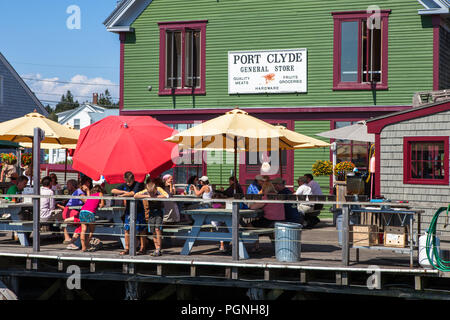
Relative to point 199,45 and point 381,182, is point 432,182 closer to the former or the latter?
point 381,182

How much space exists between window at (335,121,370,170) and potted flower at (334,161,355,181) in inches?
61.9

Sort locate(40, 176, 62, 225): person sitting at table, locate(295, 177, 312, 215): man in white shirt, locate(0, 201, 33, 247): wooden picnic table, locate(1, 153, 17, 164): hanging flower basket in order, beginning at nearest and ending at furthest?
locate(0, 201, 33, 247): wooden picnic table < locate(40, 176, 62, 225): person sitting at table < locate(295, 177, 312, 215): man in white shirt < locate(1, 153, 17, 164): hanging flower basket

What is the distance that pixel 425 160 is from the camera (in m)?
15.0

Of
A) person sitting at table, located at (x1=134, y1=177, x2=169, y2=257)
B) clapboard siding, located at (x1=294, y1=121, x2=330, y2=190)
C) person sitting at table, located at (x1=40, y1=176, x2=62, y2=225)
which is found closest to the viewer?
person sitting at table, located at (x1=134, y1=177, x2=169, y2=257)

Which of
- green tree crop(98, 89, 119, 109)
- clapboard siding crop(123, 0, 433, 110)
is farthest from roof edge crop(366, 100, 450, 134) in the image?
green tree crop(98, 89, 119, 109)

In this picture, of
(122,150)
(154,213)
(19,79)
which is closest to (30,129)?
(122,150)

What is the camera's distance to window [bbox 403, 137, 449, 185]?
14.7m

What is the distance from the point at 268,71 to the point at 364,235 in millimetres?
11237

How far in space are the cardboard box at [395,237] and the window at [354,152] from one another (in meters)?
9.48

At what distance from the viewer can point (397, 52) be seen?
20391 mm

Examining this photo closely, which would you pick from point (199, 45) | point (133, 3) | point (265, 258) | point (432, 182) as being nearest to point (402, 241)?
point (265, 258)

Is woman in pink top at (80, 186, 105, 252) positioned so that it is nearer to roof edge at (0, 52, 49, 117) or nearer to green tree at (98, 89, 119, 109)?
roof edge at (0, 52, 49, 117)

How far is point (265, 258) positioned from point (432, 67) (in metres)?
11.1
